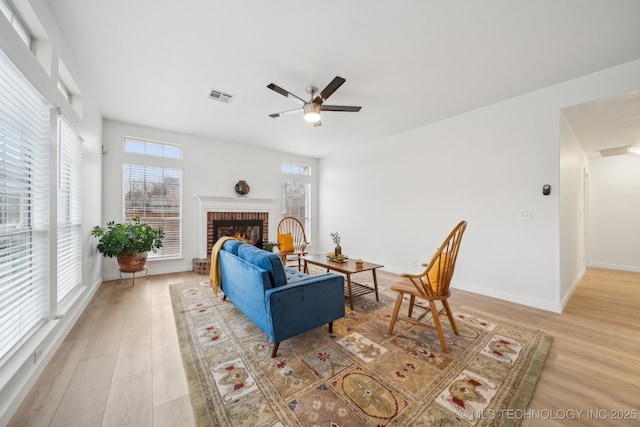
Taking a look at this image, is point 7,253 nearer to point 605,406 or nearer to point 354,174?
point 605,406

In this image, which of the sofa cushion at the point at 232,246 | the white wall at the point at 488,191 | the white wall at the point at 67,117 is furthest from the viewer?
the white wall at the point at 488,191

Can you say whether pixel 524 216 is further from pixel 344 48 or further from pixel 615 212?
pixel 615 212

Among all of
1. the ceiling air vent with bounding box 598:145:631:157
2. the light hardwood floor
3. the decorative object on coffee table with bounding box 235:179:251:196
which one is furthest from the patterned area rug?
the ceiling air vent with bounding box 598:145:631:157

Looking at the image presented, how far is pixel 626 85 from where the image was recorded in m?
2.51

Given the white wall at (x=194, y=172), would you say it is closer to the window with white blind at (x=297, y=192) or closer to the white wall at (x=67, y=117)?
the window with white blind at (x=297, y=192)

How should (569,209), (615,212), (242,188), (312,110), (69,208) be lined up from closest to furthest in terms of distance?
(69,208)
(312,110)
(569,209)
(615,212)
(242,188)

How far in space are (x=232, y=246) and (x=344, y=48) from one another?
7.55 feet

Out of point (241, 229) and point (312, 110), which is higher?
point (312, 110)

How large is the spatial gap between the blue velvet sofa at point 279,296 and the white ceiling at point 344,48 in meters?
1.94

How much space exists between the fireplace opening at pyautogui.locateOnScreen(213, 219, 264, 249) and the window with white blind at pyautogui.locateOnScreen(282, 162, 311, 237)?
87cm

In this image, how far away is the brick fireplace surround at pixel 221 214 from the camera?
4836 mm

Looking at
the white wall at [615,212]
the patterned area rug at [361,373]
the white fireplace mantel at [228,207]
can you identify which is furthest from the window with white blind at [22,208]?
the white wall at [615,212]

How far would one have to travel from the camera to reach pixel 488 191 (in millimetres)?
3510

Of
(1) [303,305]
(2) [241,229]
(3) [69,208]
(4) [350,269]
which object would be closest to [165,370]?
(1) [303,305]
